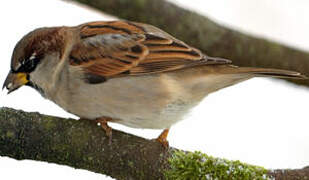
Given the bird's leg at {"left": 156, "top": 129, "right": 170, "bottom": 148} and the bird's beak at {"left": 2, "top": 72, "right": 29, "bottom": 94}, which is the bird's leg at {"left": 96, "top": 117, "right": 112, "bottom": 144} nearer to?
the bird's leg at {"left": 156, "top": 129, "right": 170, "bottom": 148}

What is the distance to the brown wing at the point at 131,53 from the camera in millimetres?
3176

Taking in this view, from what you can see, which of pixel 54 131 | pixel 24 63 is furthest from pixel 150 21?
pixel 54 131

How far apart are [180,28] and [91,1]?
2.44 feet

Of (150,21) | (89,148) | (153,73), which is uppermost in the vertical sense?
(150,21)

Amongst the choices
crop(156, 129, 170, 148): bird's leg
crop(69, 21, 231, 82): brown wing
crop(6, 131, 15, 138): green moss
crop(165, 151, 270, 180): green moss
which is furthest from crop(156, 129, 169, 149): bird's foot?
crop(6, 131, 15, 138): green moss

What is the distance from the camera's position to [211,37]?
3.82m

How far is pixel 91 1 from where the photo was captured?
3648 millimetres

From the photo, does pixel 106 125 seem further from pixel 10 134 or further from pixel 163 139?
pixel 10 134

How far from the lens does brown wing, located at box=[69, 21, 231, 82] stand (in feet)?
10.4

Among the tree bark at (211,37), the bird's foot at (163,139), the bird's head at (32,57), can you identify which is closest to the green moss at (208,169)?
the bird's foot at (163,139)

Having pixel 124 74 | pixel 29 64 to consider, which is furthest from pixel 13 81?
pixel 124 74

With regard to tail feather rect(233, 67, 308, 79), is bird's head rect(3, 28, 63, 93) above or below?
below

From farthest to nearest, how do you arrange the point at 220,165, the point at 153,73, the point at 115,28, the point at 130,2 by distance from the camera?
the point at 130,2, the point at 115,28, the point at 153,73, the point at 220,165

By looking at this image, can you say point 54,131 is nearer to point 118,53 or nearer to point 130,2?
point 118,53
